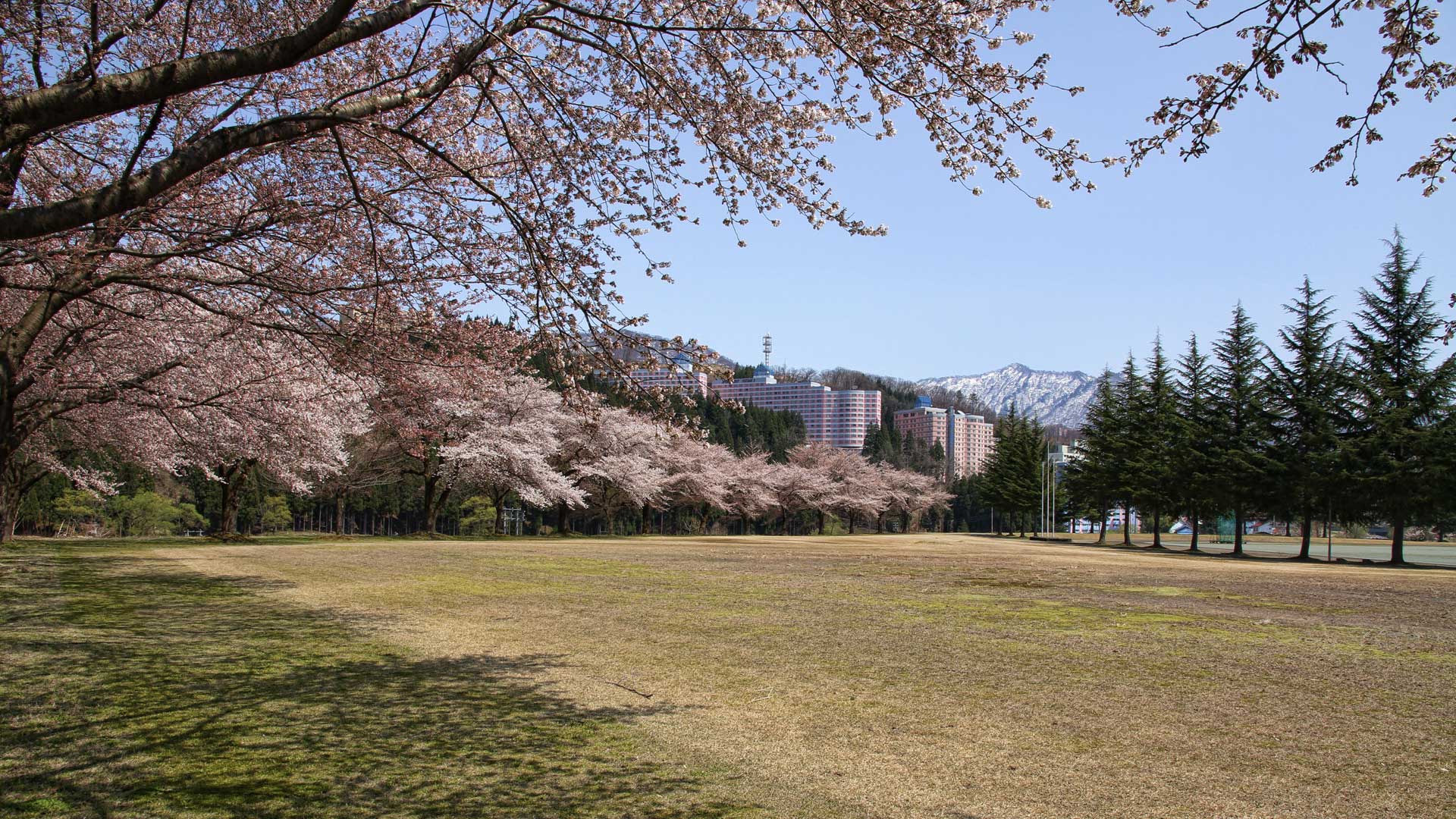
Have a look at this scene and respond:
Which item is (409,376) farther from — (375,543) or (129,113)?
(375,543)

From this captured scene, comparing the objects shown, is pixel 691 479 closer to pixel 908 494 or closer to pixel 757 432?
pixel 908 494

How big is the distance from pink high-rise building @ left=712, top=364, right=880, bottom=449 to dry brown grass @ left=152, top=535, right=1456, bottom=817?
530 ft

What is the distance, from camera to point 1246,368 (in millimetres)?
35094

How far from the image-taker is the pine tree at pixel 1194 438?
117 ft

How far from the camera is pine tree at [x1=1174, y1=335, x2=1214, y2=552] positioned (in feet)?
117

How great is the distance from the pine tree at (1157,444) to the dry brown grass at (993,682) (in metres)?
27.4

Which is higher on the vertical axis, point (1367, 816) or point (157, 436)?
point (157, 436)

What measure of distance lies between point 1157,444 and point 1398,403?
49.5 feet

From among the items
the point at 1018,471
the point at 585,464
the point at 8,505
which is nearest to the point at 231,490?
the point at 8,505

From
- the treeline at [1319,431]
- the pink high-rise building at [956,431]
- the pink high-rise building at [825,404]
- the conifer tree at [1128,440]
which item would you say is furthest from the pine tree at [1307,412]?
the pink high-rise building at [825,404]

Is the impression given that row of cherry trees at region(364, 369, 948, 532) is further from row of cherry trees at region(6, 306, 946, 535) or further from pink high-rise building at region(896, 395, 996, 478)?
pink high-rise building at region(896, 395, 996, 478)

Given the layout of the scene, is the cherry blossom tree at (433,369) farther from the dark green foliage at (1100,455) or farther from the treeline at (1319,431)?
the dark green foliage at (1100,455)

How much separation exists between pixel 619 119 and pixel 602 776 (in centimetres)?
522

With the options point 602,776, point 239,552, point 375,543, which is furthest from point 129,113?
point 375,543
